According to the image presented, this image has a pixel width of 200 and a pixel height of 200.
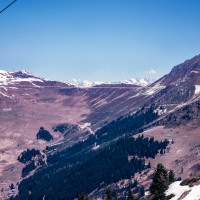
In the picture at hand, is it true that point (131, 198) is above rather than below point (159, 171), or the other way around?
below

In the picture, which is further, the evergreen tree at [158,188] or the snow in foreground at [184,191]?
the evergreen tree at [158,188]

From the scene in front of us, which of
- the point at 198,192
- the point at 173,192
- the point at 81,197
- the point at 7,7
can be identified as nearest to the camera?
the point at 7,7

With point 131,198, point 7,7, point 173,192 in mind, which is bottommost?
point 131,198

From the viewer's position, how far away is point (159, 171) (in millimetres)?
70812

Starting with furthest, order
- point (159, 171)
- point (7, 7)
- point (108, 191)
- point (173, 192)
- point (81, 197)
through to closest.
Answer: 1. point (108, 191)
2. point (81, 197)
3. point (159, 171)
4. point (173, 192)
5. point (7, 7)

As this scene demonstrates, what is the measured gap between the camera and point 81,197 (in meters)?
87.6

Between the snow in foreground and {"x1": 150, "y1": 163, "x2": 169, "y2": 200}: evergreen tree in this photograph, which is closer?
the snow in foreground

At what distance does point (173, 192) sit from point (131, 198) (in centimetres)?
2637

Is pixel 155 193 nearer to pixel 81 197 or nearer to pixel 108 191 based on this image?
pixel 81 197

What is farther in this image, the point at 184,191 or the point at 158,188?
the point at 158,188

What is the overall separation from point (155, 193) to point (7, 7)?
49202 millimetres

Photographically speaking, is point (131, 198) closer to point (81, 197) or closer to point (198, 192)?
point (81, 197)

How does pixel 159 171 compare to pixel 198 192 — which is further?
pixel 159 171

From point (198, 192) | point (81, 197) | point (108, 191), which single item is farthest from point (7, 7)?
point (108, 191)
